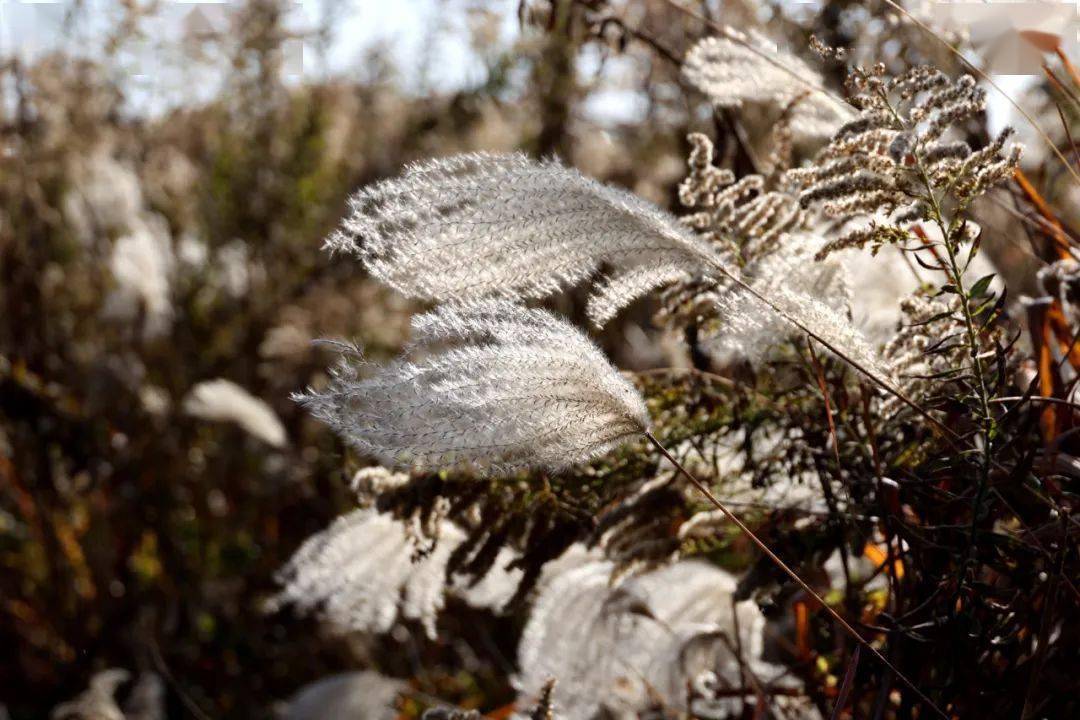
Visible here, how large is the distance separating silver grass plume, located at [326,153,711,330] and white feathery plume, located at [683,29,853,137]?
47 centimetres

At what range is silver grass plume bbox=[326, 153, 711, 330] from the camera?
1032 mm

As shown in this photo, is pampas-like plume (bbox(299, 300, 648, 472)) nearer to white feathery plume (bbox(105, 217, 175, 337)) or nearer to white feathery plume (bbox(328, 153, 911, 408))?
white feathery plume (bbox(328, 153, 911, 408))

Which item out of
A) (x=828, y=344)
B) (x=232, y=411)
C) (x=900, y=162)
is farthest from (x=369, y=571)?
(x=232, y=411)

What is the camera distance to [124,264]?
13.6 ft

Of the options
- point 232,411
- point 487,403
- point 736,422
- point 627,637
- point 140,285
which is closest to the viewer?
point 487,403

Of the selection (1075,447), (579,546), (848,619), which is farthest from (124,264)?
(1075,447)

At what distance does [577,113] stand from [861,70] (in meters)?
4.16

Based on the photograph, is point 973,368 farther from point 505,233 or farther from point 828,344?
point 505,233

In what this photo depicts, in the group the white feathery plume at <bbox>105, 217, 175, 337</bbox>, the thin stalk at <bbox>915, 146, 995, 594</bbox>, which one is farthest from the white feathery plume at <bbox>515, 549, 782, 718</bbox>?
the white feathery plume at <bbox>105, 217, 175, 337</bbox>

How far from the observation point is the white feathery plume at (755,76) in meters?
1.48

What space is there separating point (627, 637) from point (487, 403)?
0.74 m

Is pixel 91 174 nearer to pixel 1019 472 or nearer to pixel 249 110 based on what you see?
pixel 249 110

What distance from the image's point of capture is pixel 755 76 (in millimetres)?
1493

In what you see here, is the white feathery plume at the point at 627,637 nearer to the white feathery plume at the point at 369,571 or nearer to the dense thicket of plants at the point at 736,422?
the dense thicket of plants at the point at 736,422
